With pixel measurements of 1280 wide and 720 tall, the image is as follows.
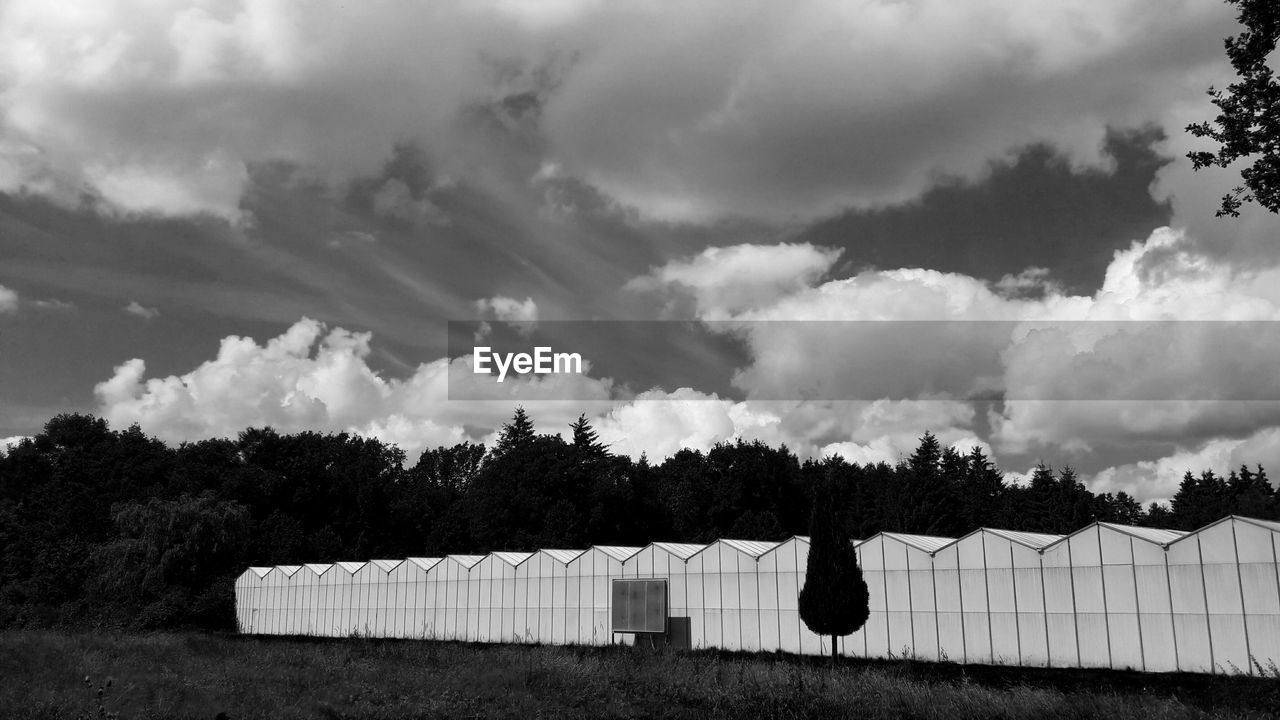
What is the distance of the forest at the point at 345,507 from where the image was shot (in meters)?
67.7

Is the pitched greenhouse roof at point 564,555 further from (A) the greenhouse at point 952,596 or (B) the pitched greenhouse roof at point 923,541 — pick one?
(B) the pitched greenhouse roof at point 923,541

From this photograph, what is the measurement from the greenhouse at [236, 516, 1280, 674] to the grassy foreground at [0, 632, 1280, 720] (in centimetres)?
192

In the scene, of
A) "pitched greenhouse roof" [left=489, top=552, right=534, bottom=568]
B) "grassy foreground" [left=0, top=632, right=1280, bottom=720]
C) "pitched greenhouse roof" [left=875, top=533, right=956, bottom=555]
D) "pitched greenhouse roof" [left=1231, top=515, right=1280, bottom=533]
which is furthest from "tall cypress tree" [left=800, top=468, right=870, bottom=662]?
"pitched greenhouse roof" [left=489, top=552, right=534, bottom=568]

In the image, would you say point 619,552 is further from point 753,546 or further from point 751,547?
point 751,547

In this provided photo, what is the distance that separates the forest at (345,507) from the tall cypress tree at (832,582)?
4545 cm

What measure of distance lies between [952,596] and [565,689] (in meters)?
17.0

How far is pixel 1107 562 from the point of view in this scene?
32375 mm

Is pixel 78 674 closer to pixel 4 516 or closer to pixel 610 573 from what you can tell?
pixel 610 573

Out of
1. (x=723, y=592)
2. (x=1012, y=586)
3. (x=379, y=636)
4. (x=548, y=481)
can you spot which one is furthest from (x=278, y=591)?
(x=1012, y=586)

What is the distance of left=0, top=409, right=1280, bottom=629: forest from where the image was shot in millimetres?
67688

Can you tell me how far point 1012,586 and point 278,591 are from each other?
169ft

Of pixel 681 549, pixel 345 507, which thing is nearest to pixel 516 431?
Result: pixel 345 507

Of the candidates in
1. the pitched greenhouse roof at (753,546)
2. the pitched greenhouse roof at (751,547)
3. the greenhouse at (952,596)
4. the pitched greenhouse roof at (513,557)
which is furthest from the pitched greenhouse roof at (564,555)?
the pitched greenhouse roof at (751,547)

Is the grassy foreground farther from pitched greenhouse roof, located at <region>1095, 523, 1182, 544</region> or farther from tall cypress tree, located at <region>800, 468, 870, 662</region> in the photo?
pitched greenhouse roof, located at <region>1095, 523, 1182, 544</region>
